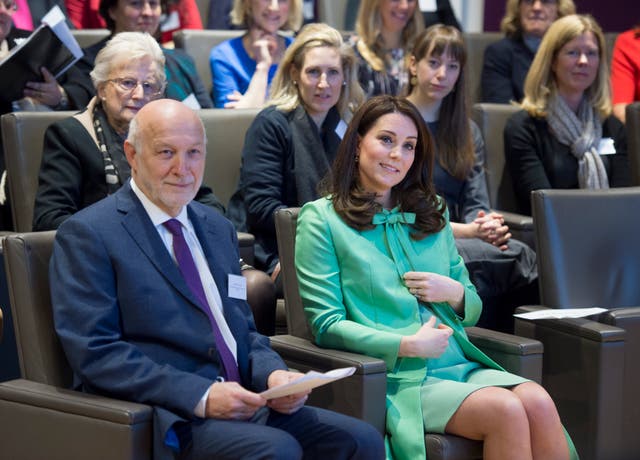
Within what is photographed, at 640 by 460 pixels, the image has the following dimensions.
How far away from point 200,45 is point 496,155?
54.4 inches

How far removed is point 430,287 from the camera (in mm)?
2867

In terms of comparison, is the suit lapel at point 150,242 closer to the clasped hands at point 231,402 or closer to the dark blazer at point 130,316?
the dark blazer at point 130,316

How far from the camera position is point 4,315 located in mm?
3037

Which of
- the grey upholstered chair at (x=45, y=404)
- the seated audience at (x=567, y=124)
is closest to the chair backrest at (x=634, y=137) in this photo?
the seated audience at (x=567, y=124)

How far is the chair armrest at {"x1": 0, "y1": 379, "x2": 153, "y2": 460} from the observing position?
224cm

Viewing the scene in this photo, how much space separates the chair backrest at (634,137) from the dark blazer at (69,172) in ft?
6.61

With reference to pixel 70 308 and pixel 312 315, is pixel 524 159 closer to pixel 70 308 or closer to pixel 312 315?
pixel 312 315

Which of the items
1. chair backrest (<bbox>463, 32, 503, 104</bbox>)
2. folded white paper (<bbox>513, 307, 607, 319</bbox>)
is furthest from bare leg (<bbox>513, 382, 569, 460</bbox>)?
chair backrest (<bbox>463, 32, 503, 104</bbox>)

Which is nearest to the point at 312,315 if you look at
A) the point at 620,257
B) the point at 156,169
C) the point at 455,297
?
the point at 455,297

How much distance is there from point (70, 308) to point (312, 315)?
0.68 m

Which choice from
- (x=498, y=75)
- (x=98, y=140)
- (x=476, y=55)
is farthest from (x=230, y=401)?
(x=476, y=55)

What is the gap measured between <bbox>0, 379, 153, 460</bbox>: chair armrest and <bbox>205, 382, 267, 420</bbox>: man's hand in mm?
139

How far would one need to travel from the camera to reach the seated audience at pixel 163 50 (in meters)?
4.30

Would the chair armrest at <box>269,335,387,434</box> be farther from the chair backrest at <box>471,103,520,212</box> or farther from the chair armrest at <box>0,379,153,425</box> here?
the chair backrest at <box>471,103,520,212</box>
